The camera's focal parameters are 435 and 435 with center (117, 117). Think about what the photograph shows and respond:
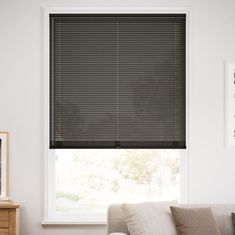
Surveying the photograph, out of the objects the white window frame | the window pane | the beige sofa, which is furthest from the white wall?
the beige sofa

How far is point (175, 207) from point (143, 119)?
3.18 ft

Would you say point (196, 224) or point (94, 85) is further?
point (94, 85)

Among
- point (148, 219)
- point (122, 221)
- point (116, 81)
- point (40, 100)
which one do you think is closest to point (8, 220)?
point (122, 221)

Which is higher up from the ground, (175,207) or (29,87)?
(29,87)

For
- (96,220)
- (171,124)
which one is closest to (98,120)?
(171,124)

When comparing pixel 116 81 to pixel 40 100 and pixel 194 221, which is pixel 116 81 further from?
pixel 194 221

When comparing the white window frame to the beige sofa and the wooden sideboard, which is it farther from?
the beige sofa

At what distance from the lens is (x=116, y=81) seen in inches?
166

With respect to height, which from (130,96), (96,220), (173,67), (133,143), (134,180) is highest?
(173,67)

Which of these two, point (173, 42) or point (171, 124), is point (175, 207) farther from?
point (173, 42)

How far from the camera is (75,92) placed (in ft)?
13.8

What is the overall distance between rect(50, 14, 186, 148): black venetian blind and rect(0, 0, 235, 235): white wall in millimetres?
143

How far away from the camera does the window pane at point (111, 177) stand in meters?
4.33

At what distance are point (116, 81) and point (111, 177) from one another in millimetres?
957
